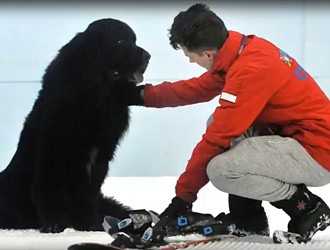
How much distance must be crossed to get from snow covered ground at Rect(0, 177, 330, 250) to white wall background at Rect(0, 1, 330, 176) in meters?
0.22

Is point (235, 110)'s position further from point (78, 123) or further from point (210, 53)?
point (78, 123)

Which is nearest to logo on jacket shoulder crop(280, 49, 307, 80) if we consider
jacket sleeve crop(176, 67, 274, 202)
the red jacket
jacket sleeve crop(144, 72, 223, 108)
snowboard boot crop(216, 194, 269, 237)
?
the red jacket

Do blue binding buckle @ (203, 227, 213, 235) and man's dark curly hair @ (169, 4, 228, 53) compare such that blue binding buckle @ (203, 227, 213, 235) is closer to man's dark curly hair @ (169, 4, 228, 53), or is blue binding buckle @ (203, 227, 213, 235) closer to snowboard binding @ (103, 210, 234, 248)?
snowboard binding @ (103, 210, 234, 248)

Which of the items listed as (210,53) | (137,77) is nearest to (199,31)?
(210,53)

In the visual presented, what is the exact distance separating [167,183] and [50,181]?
0.98 metres

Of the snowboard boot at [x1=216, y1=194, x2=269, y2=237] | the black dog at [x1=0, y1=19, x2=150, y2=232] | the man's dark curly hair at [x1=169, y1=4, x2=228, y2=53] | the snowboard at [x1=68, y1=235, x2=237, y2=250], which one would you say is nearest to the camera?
the snowboard at [x1=68, y1=235, x2=237, y2=250]

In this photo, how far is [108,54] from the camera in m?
2.00

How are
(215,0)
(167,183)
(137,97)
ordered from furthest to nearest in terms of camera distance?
(215,0)
(167,183)
(137,97)

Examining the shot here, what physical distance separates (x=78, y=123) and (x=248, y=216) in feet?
2.14

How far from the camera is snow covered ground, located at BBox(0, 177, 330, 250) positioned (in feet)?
5.12

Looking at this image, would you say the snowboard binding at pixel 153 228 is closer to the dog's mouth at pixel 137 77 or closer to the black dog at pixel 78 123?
the black dog at pixel 78 123

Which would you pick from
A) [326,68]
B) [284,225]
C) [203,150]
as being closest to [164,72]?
[326,68]

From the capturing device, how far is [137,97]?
196 centimetres

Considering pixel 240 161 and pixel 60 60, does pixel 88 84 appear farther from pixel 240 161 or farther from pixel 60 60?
pixel 240 161
